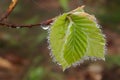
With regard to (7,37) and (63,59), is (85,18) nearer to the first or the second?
(63,59)

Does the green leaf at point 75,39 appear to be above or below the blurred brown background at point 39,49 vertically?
above

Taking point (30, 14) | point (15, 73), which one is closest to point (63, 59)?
point (15, 73)

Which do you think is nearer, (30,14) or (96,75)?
(96,75)

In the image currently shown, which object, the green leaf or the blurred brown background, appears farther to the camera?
the blurred brown background

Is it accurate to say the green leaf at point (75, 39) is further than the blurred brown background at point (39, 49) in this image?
No

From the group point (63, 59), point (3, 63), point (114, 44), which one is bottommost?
point (114, 44)

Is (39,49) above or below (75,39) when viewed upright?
below

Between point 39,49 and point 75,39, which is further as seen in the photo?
point 39,49

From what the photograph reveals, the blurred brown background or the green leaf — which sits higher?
the green leaf
